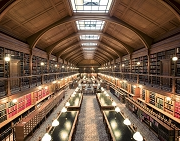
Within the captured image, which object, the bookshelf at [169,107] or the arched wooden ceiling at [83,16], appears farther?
the bookshelf at [169,107]

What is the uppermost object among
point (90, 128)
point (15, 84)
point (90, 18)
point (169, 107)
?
point (90, 18)

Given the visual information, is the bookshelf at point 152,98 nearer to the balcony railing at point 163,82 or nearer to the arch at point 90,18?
the balcony railing at point 163,82

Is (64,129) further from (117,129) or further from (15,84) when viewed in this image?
(15,84)

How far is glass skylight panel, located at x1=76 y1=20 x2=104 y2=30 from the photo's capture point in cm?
1260

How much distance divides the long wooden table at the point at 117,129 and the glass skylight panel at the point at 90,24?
349 inches

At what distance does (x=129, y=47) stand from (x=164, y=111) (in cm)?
856

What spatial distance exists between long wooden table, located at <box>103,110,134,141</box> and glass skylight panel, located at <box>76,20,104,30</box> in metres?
8.85

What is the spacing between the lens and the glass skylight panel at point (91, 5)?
910 centimetres

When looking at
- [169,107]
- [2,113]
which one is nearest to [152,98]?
[169,107]

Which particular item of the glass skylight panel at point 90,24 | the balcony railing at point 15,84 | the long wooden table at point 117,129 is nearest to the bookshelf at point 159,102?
the long wooden table at point 117,129

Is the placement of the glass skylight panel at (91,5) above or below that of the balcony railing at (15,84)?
above

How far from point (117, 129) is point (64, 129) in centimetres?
239

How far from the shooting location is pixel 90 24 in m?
13.3

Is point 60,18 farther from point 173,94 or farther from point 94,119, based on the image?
point 173,94
